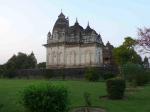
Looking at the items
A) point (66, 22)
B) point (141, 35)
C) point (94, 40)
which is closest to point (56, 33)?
point (66, 22)

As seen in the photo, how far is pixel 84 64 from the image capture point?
72.0 metres

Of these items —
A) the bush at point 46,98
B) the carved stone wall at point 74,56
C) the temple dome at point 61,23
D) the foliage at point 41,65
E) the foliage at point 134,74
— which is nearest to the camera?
the bush at point 46,98

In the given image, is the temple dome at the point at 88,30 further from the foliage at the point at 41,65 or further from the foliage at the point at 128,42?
the foliage at the point at 41,65

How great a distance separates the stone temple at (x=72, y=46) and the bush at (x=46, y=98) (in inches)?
2224

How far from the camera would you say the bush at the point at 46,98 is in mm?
13797

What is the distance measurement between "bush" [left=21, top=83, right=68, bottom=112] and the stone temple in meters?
56.5

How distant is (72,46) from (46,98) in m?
60.1

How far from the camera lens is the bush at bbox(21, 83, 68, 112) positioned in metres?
13.8

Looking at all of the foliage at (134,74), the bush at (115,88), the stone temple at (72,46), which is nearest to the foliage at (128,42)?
the stone temple at (72,46)


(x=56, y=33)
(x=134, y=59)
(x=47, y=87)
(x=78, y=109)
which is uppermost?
(x=56, y=33)

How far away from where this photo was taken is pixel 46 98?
13.7 m

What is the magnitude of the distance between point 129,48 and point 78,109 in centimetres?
5326

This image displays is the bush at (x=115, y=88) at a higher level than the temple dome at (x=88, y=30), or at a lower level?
lower

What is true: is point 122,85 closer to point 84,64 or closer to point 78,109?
point 78,109
